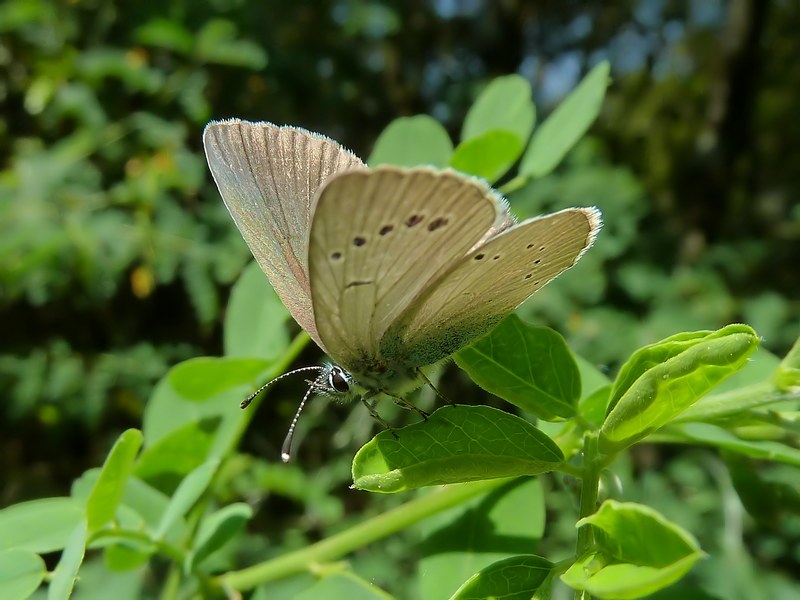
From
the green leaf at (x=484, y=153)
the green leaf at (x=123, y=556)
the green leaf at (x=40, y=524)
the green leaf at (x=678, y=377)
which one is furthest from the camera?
the green leaf at (x=484, y=153)

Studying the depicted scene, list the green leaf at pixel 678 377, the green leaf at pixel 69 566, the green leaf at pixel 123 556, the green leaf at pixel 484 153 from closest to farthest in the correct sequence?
the green leaf at pixel 678 377 < the green leaf at pixel 69 566 < the green leaf at pixel 123 556 < the green leaf at pixel 484 153

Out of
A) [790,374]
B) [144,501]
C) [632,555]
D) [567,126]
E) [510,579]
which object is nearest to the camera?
[632,555]

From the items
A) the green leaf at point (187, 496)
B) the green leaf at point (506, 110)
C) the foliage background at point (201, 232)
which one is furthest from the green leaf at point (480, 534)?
the foliage background at point (201, 232)

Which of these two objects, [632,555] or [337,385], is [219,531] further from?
[632,555]

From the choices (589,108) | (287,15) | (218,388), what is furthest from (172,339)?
(589,108)

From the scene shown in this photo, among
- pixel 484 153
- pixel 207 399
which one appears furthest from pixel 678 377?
pixel 207 399

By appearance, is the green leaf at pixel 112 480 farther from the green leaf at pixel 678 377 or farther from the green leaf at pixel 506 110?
the green leaf at pixel 506 110
